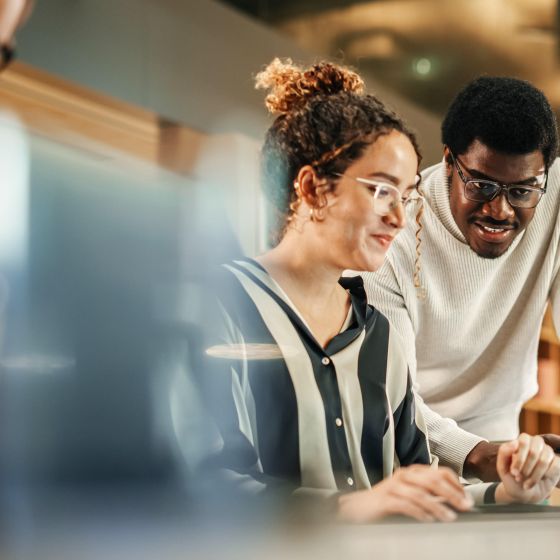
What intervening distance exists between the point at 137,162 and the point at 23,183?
13 cm

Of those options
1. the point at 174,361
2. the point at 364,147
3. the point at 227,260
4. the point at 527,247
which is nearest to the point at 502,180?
the point at 527,247

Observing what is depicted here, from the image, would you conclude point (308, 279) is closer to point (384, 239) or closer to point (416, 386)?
point (384, 239)

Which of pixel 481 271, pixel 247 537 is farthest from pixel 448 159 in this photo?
pixel 247 537

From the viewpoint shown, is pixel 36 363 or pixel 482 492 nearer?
pixel 36 363

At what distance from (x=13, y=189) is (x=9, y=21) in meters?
0.15

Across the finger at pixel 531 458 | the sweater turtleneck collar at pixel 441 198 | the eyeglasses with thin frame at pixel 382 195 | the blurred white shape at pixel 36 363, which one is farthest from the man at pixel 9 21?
the finger at pixel 531 458

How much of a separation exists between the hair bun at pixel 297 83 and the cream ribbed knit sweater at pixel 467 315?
A: 0.16m

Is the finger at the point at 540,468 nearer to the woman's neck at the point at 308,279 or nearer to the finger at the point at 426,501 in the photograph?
the finger at the point at 426,501

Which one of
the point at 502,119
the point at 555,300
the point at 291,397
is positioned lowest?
the point at 291,397

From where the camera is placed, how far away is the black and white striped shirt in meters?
0.97

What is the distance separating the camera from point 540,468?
109 centimetres

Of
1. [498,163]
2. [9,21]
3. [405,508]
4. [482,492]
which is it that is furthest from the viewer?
[498,163]

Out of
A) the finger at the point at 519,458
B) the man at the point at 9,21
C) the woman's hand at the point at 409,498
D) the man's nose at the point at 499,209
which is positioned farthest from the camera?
the man's nose at the point at 499,209

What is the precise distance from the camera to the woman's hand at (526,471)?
1078 millimetres
